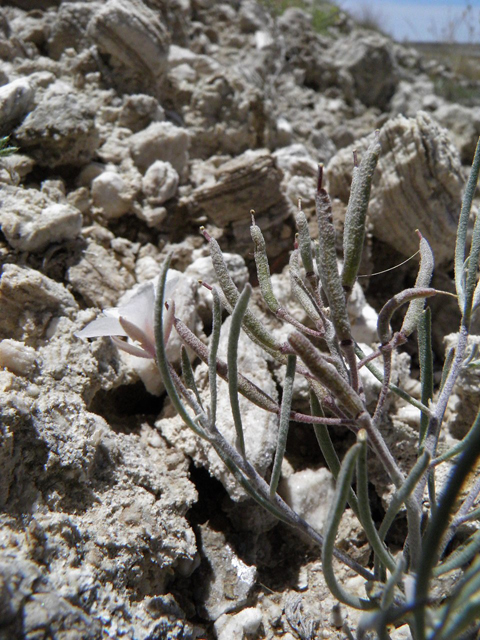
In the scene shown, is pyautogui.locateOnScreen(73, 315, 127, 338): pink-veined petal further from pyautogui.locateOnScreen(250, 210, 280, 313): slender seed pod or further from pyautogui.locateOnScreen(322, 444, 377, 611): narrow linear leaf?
pyautogui.locateOnScreen(322, 444, 377, 611): narrow linear leaf

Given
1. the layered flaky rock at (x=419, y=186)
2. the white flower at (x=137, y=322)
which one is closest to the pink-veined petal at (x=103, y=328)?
the white flower at (x=137, y=322)

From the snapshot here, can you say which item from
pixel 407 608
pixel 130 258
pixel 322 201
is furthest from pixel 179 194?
pixel 407 608

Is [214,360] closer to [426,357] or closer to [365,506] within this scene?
[365,506]

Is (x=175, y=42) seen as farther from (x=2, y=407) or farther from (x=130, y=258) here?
(x=2, y=407)

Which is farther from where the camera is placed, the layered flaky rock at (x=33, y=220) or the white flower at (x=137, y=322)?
the layered flaky rock at (x=33, y=220)

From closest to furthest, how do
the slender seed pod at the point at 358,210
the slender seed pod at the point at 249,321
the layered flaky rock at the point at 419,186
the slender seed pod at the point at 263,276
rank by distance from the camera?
the slender seed pod at the point at 358,210 → the slender seed pod at the point at 249,321 → the slender seed pod at the point at 263,276 → the layered flaky rock at the point at 419,186

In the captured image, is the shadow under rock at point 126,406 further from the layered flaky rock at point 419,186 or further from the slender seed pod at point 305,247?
the layered flaky rock at point 419,186

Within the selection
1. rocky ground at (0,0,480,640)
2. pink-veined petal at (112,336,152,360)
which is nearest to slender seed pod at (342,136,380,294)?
pink-veined petal at (112,336,152,360)
